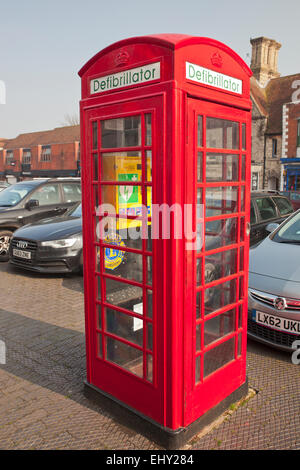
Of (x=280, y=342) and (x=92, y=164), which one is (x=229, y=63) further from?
(x=280, y=342)

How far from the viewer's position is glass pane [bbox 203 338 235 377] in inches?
120

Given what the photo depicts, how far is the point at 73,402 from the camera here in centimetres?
350

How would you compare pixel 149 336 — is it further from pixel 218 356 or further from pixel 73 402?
pixel 73 402

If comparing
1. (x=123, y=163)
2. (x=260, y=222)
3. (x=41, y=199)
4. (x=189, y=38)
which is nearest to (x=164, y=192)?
(x=123, y=163)

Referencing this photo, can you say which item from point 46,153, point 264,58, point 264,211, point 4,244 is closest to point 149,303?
point 264,211

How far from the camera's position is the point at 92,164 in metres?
3.09

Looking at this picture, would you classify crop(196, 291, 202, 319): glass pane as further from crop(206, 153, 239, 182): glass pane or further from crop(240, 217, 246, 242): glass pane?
crop(206, 153, 239, 182): glass pane

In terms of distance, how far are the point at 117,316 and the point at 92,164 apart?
126cm

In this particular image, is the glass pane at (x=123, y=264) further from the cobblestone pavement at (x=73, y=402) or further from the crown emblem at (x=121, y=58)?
the crown emblem at (x=121, y=58)

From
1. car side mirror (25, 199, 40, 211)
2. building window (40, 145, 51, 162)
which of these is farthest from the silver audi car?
building window (40, 145, 51, 162)

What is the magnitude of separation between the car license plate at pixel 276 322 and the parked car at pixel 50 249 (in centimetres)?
403

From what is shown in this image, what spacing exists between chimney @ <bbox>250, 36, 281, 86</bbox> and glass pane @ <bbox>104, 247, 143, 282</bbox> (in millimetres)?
39429

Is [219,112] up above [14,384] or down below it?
above

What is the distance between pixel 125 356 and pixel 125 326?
0.25 m
